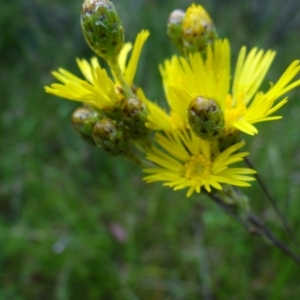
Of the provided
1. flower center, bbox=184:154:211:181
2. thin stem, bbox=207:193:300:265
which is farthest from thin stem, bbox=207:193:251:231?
flower center, bbox=184:154:211:181

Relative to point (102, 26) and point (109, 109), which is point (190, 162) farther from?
point (102, 26)

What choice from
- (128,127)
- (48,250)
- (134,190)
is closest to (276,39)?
(134,190)

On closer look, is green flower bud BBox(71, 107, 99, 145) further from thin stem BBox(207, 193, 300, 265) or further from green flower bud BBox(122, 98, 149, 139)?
thin stem BBox(207, 193, 300, 265)

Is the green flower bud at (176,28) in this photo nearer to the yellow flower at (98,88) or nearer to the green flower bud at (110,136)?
the yellow flower at (98,88)

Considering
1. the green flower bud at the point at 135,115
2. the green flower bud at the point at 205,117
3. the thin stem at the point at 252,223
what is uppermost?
the green flower bud at the point at 205,117

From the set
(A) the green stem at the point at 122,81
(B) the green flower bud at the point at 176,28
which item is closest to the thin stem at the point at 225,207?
(A) the green stem at the point at 122,81
